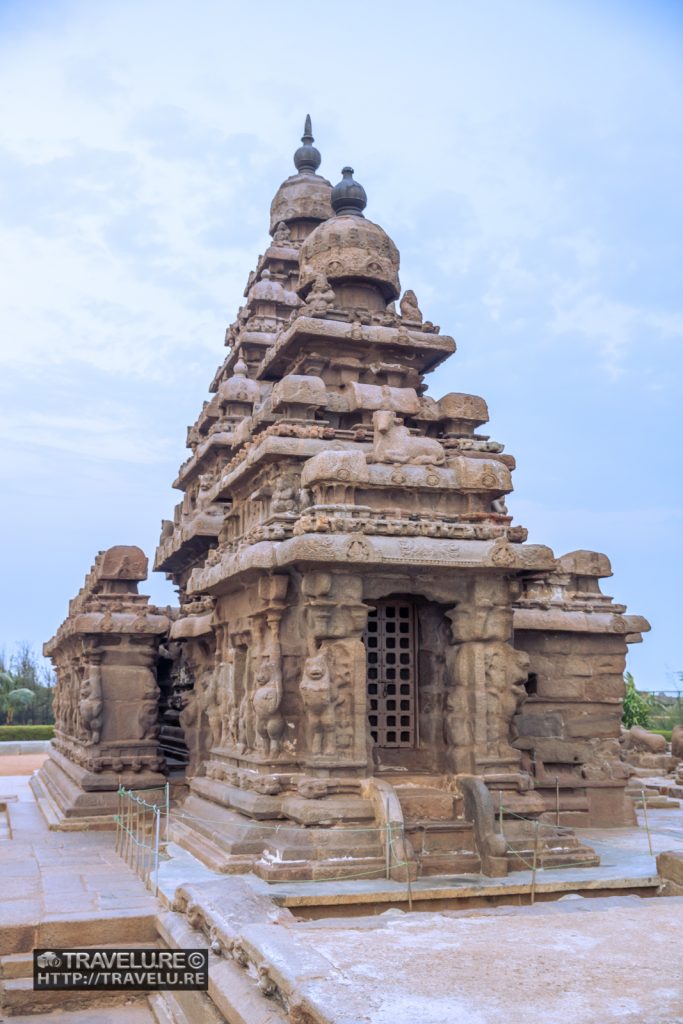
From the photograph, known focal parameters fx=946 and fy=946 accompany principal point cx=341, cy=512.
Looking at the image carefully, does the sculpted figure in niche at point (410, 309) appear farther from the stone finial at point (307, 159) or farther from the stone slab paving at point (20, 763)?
the stone slab paving at point (20, 763)

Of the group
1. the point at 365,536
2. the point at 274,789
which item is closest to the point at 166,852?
the point at 274,789

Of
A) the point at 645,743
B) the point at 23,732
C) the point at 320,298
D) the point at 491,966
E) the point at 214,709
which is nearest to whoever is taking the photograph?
the point at 491,966

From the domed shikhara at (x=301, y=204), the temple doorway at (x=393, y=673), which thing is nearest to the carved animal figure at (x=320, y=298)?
the temple doorway at (x=393, y=673)

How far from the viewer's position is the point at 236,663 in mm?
11469

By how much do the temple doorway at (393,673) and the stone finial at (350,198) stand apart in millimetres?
6638

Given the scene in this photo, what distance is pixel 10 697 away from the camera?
36750 millimetres

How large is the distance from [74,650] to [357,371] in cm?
842

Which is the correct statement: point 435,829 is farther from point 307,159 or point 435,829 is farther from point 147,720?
point 307,159

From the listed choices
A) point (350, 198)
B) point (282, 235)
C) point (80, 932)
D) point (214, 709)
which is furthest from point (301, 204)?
point (80, 932)

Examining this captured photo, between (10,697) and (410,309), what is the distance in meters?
28.8

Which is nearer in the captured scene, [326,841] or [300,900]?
[300,900]

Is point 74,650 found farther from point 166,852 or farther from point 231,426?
point 166,852

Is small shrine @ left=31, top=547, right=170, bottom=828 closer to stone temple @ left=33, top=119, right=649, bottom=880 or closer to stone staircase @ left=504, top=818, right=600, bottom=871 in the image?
stone temple @ left=33, top=119, right=649, bottom=880
